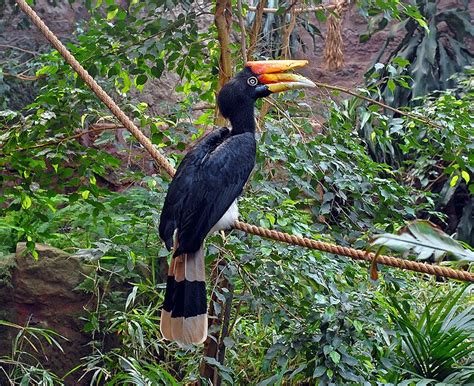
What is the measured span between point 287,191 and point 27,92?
3.59 meters

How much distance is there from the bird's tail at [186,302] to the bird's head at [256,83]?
75 cm

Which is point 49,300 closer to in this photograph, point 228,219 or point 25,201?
point 25,201

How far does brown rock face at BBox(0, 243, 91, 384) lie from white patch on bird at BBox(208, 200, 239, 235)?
1529 mm

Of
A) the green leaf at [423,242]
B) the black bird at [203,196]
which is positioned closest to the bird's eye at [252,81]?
the black bird at [203,196]

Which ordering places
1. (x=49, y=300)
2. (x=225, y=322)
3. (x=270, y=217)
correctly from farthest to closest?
(x=49, y=300)
(x=225, y=322)
(x=270, y=217)

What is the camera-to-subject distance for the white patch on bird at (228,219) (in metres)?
3.21

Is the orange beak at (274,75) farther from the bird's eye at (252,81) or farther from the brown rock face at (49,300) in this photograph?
the brown rock face at (49,300)

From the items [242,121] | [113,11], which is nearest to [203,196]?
[242,121]

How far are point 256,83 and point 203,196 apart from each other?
67 cm

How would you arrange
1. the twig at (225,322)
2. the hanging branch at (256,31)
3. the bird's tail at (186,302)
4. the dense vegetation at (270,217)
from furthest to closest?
the hanging branch at (256,31)
the twig at (225,322)
the dense vegetation at (270,217)
the bird's tail at (186,302)

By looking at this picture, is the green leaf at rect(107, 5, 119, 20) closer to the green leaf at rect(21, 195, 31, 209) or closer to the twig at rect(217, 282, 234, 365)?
the green leaf at rect(21, 195, 31, 209)

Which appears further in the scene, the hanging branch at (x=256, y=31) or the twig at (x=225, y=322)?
the hanging branch at (x=256, y=31)

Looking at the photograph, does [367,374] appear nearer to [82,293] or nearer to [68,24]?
[82,293]

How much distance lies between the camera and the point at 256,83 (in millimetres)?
3434
